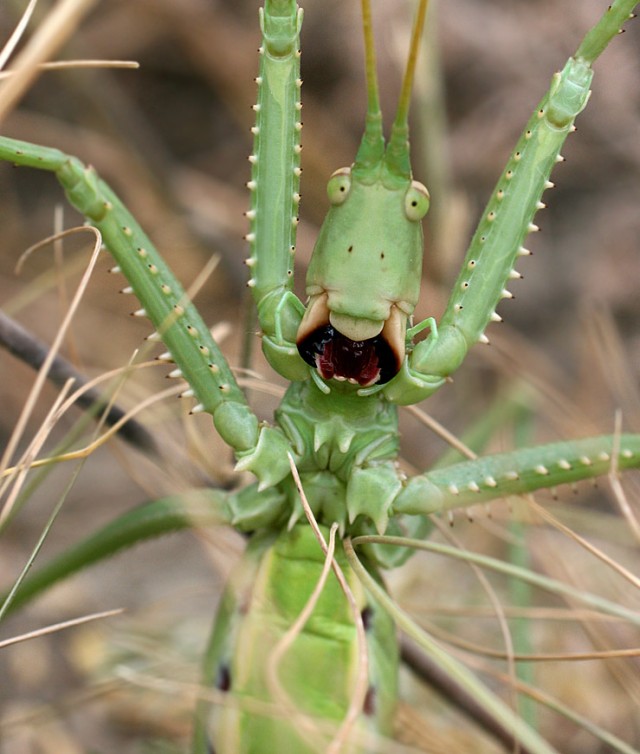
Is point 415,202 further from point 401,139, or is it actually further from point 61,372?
point 61,372

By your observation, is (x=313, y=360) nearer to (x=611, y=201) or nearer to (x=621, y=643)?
(x=621, y=643)

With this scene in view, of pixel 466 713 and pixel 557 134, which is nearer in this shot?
pixel 557 134

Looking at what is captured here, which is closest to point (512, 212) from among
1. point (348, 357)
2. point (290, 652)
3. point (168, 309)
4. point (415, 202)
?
point (415, 202)

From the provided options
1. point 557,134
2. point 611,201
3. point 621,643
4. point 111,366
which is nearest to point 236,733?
point 557,134

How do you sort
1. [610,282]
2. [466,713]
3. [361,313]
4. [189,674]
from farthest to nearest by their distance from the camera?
[610,282], [189,674], [466,713], [361,313]

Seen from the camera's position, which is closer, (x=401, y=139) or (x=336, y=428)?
(x=401, y=139)

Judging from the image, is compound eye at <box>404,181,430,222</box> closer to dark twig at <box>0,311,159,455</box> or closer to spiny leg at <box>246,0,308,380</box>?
spiny leg at <box>246,0,308,380</box>

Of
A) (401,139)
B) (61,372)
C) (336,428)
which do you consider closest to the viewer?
(401,139)

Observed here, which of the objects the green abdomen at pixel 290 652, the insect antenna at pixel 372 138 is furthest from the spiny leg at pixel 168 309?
the insect antenna at pixel 372 138
